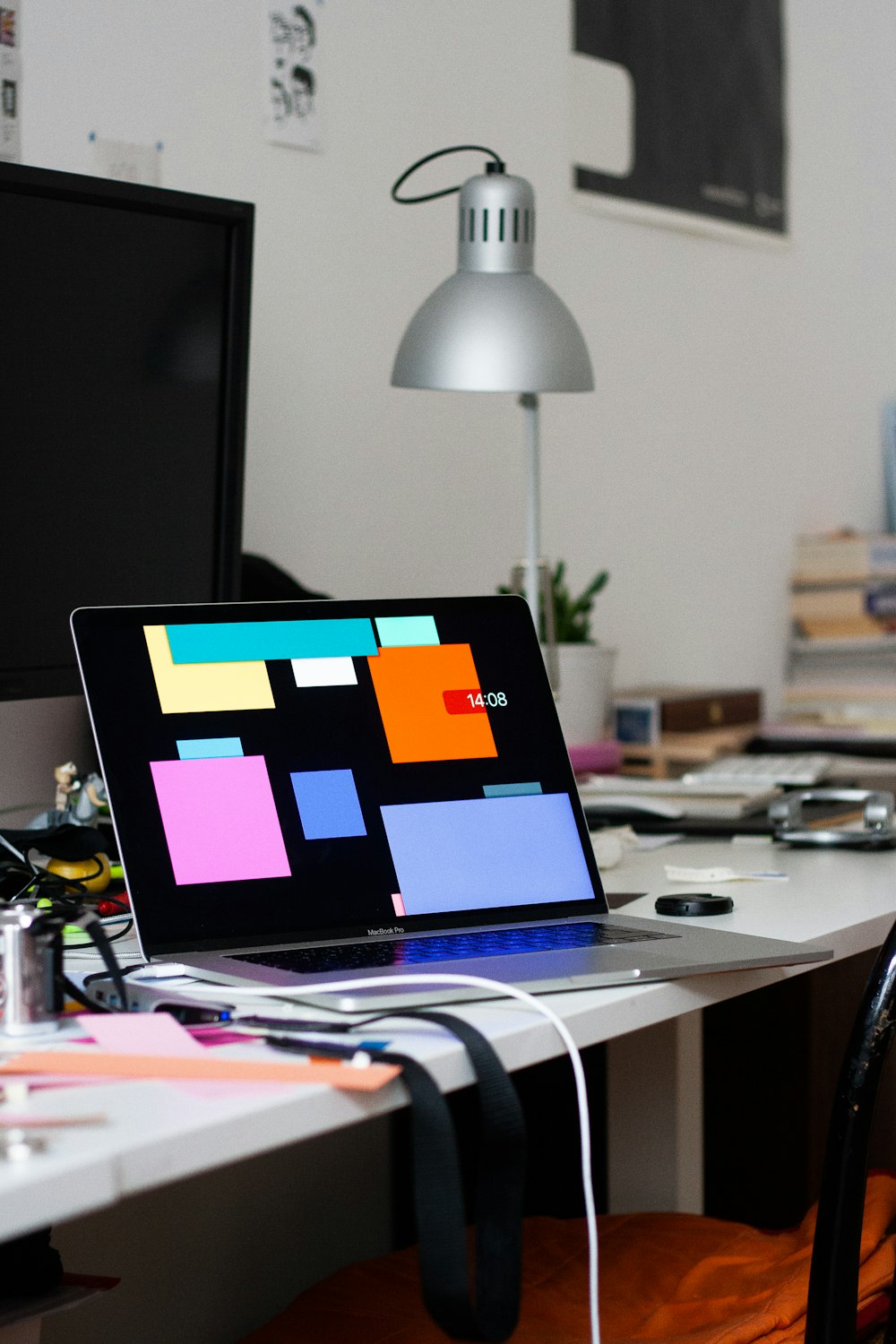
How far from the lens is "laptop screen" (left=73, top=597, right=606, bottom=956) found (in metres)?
0.97

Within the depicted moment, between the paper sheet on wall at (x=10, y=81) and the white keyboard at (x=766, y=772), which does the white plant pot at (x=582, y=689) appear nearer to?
the white keyboard at (x=766, y=772)

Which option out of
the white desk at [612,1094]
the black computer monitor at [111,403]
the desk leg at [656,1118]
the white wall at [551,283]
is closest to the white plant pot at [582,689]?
the white wall at [551,283]

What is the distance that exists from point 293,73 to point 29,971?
1.28 metres

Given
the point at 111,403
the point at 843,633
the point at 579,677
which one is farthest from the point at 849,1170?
the point at 843,633

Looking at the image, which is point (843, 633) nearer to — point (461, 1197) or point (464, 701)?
point (464, 701)

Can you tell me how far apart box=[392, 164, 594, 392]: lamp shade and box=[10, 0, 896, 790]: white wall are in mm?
334

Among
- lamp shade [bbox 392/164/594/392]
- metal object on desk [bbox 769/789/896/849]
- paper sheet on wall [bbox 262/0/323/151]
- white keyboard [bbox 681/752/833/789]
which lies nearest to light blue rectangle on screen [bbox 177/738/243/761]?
lamp shade [bbox 392/164/594/392]

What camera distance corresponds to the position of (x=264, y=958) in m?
0.94

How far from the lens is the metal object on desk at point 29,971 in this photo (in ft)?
2.60

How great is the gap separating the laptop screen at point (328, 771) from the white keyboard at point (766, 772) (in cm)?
65

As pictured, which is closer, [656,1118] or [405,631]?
[405,631]

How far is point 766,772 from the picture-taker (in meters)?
1.78

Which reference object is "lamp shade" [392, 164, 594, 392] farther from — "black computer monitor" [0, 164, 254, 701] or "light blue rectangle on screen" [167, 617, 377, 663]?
"light blue rectangle on screen" [167, 617, 377, 663]

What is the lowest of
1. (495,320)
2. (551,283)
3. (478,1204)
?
(478,1204)
